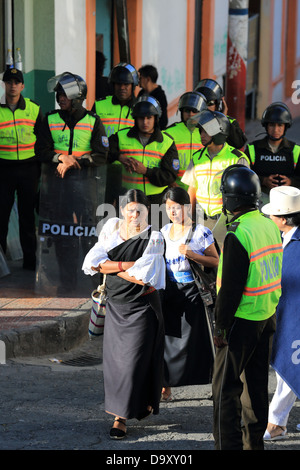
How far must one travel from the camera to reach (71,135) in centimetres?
930

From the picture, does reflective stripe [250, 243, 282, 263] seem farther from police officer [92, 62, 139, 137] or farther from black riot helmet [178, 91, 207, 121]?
police officer [92, 62, 139, 137]

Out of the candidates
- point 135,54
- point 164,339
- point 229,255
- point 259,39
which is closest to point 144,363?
point 164,339

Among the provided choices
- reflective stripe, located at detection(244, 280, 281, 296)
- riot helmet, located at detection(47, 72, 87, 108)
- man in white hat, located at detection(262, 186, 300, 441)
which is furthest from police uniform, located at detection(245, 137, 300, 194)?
reflective stripe, located at detection(244, 280, 281, 296)

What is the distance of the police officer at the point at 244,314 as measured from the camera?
18.3ft

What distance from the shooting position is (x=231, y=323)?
18.5ft

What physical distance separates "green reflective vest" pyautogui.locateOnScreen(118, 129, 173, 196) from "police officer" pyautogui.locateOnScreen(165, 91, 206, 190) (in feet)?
1.64

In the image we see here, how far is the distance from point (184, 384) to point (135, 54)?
7.48 metres

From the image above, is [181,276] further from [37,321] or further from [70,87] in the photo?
[70,87]

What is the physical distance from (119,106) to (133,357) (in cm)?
424

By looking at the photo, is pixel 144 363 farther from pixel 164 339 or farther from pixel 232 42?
pixel 232 42

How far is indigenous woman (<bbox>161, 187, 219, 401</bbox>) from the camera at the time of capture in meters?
7.10

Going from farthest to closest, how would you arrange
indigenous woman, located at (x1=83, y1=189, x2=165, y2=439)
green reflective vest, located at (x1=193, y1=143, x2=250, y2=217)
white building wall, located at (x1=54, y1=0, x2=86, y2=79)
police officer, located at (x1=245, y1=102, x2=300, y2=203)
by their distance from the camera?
white building wall, located at (x1=54, y1=0, x2=86, y2=79)
police officer, located at (x1=245, y1=102, x2=300, y2=203)
green reflective vest, located at (x1=193, y1=143, x2=250, y2=217)
indigenous woman, located at (x1=83, y1=189, x2=165, y2=439)

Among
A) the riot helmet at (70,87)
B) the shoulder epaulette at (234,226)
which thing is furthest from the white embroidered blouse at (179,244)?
the riot helmet at (70,87)

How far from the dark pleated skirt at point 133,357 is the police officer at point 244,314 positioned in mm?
838
